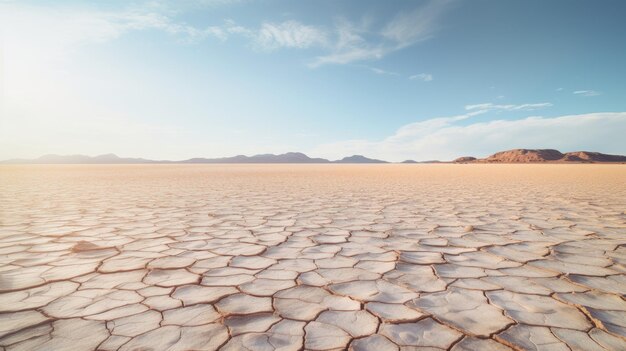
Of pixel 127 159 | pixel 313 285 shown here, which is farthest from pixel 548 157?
pixel 127 159

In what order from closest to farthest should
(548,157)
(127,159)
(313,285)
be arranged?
(313,285), (548,157), (127,159)

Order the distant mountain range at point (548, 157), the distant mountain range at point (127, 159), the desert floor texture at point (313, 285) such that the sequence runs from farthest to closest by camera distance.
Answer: the distant mountain range at point (127, 159)
the distant mountain range at point (548, 157)
the desert floor texture at point (313, 285)

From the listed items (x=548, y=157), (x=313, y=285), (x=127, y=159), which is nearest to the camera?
(x=313, y=285)

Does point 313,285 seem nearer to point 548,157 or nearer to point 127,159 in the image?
point 548,157

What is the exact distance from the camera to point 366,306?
136 cm

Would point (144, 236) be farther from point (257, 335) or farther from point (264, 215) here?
point (257, 335)

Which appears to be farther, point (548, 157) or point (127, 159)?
point (127, 159)

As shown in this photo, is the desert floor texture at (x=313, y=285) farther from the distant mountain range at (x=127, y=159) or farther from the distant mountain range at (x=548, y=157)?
the distant mountain range at (x=127, y=159)

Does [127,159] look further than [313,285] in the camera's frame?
Yes

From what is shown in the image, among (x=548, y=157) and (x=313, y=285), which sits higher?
(x=548, y=157)

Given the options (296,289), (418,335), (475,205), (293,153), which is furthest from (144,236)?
(293,153)

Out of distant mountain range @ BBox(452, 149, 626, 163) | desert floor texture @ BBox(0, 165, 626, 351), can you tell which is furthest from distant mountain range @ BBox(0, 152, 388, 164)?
desert floor texture @ BBox(0, 165, 626, 351)

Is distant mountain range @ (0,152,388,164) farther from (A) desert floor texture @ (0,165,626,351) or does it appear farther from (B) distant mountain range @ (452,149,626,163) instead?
(A) desert floor texture @ (0,165,626,351)

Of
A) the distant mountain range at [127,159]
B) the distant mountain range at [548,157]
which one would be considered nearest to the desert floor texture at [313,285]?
the distant mountain range at [548,157]
